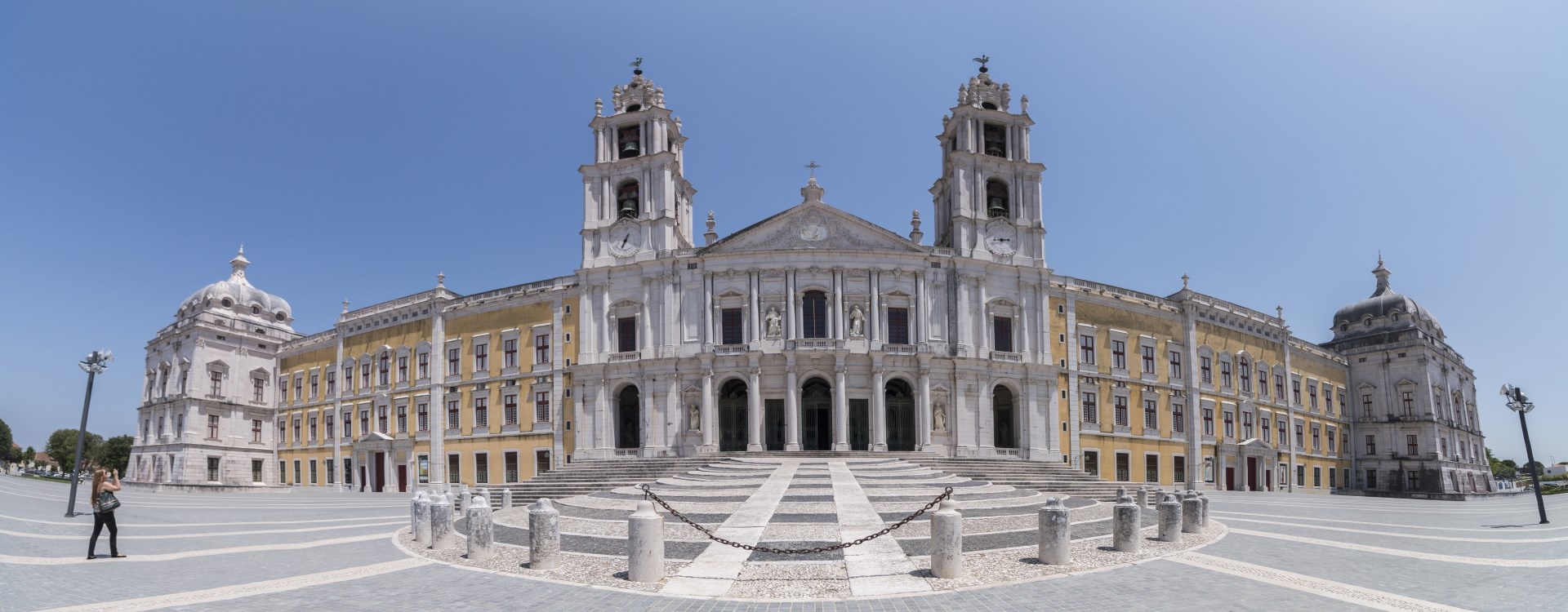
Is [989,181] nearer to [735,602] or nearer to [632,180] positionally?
[632,180]

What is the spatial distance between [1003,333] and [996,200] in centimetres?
710

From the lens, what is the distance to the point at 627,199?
44.2m

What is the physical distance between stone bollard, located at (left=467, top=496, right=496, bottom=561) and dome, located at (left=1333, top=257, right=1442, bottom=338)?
64301mm

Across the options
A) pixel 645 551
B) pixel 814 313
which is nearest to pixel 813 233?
pixel 814 313

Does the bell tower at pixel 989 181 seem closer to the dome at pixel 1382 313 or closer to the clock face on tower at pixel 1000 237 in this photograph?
the clock face on tower at pixel 1000 237

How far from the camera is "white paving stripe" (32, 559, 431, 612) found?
399 inches

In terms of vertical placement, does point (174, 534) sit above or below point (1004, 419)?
below

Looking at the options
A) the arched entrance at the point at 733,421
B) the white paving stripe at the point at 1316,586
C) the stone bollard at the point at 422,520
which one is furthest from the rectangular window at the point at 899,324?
the stone bollard at the point at 422,520

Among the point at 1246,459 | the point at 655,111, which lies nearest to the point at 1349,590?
the point at 655,111

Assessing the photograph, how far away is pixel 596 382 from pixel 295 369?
88.8 feet

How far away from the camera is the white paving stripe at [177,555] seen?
1345cm

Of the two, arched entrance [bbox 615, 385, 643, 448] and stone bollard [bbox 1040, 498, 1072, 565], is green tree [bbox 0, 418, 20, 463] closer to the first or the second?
arched entrance [bbox 615, 385, 643, 448]

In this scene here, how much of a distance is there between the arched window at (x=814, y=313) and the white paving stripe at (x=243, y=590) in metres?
27.5

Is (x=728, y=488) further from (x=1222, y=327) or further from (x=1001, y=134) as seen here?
(x=1222, y=327)
